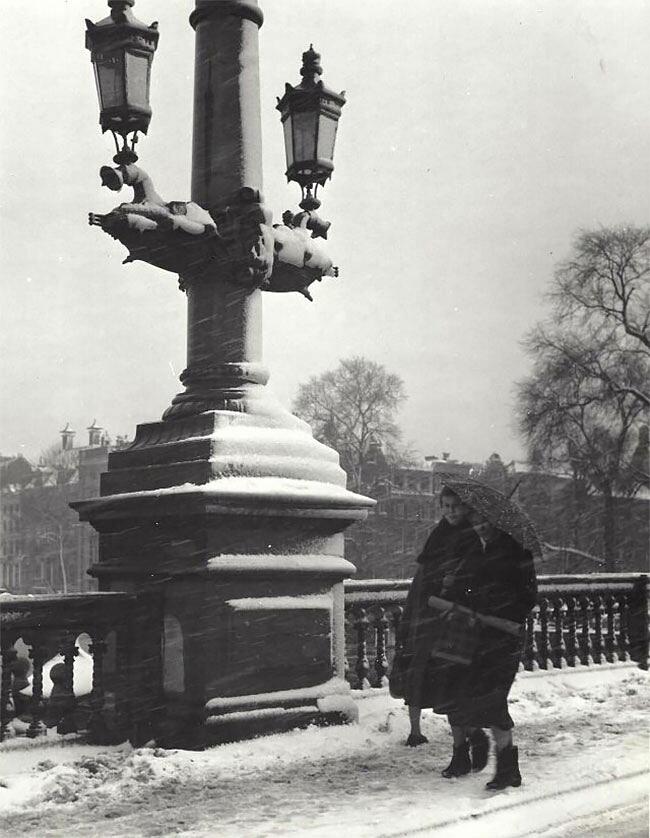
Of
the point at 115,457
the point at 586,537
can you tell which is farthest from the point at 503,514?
the point at 586,537

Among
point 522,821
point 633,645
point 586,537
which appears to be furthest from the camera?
point 586,537

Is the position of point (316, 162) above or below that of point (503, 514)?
above

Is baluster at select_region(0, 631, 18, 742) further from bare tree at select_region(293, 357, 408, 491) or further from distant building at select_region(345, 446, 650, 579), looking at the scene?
bare tree at select_region(293, 357, 408, 491)

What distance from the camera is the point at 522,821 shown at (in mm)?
4988

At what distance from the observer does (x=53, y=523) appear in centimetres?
5206

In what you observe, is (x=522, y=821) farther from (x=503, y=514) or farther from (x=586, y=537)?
(x=586, y=537)

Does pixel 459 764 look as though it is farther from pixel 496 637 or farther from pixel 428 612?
pixel 428 612

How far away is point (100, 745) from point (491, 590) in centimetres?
263

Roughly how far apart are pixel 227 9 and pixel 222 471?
11.0ft

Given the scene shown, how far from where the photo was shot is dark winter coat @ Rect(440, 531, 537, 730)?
560cm

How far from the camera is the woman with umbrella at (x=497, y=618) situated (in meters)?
5.58

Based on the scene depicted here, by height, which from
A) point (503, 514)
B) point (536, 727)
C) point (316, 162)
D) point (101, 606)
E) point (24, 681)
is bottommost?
point (536, 727)

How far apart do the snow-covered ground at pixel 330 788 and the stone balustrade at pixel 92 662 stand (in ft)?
0.72

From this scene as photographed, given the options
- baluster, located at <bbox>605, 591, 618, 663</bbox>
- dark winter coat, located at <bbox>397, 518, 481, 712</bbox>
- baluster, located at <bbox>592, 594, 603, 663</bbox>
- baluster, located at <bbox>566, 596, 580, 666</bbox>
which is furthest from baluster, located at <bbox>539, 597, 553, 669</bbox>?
dark winter coat, located at <bbox>397, 518, 481, 712</bbox>
